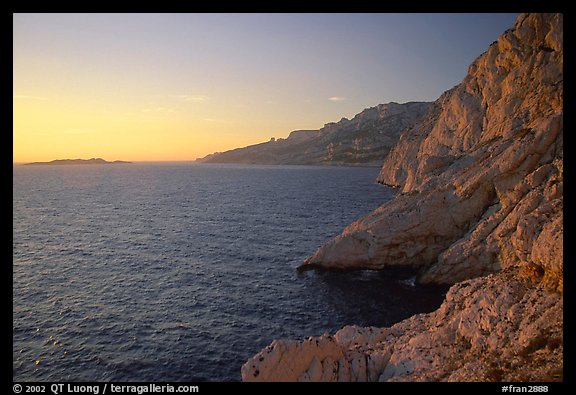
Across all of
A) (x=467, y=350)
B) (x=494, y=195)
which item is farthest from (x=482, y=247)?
(x=467, y=350)

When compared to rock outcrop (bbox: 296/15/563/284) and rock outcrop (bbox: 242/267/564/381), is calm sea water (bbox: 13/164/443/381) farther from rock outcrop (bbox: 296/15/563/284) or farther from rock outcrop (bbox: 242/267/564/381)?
rock outcrop (bbox: 242/267/564/381)

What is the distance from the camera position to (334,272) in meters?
49.2

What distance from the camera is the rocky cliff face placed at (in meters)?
18.4

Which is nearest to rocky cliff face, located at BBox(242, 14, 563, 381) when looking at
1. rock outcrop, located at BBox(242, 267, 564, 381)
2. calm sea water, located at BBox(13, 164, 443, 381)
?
rock outcrop, located at BBox(242, 267, 564, 381)

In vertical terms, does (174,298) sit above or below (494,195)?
below

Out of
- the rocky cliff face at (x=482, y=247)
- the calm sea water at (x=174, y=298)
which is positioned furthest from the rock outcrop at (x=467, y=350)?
the calm sea water at (x=174, y=298)

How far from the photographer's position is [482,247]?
129ft

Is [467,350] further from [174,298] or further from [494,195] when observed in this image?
[174,298]

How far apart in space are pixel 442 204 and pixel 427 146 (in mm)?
71119

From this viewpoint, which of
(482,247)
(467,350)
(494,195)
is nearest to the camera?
(467,350)

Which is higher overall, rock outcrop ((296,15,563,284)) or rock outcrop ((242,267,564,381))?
rock outcrop ((296,15,563,284))

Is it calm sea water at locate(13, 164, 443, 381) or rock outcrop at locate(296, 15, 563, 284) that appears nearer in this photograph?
calm sea water at locate(13, 164, 443, 381)

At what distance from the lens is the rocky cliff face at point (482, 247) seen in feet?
60.2

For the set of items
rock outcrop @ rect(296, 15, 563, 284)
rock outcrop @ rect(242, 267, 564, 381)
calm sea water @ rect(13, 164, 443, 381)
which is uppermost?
rock outcrop @ rect(296, 15, 563, 284)
